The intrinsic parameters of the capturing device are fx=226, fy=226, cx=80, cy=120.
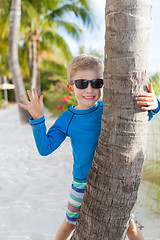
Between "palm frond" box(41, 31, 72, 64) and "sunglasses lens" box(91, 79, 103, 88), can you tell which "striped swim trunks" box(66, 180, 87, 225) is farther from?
"palm frond" box(41, 31, 72, 64)

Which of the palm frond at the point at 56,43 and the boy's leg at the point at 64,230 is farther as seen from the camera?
the palm frond at the point at 56,43

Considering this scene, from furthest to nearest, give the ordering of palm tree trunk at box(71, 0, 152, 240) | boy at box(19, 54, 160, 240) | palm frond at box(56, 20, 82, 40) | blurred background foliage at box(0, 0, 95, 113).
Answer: palm frond at box(56, 20, 82, 40)
blurred background foliage at box(0, 0, 95, 113)
boy at box(19, 54, 160, 240)
palm tree trunk at box(71, 0, 152, 240)

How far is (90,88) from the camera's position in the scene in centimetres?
158

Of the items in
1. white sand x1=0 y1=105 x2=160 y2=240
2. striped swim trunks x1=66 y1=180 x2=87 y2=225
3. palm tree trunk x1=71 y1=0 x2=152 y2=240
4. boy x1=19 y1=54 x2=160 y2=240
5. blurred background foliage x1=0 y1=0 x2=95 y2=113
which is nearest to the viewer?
palm tree trunk x1=71 y1=0 x2=152 y2=240

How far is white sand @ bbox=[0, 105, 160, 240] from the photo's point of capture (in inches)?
101

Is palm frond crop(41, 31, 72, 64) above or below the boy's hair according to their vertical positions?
above

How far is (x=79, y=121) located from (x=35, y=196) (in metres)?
2.16

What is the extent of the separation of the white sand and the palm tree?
21.5 feet

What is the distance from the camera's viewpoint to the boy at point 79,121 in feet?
5.03

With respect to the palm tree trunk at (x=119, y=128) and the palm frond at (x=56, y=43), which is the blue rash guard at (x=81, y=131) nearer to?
the palm tree trunk at (x=119, y=128)

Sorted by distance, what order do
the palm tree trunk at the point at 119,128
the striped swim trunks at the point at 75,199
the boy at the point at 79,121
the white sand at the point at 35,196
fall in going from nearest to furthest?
1. the palm tree trunk at the point at 119,128
2. the boy at the point at 79,121
3. the striped swim trunks at the point at 75,199
4. the white sand at the point at 35,196

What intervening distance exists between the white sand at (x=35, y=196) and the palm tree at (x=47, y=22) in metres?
6.56

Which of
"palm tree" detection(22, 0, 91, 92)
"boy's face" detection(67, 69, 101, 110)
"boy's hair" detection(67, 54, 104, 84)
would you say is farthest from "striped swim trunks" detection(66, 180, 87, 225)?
"palm tree" detection(22, 0, 91, 92)

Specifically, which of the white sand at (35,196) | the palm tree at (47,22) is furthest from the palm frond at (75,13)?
the white sand at (35,196)
